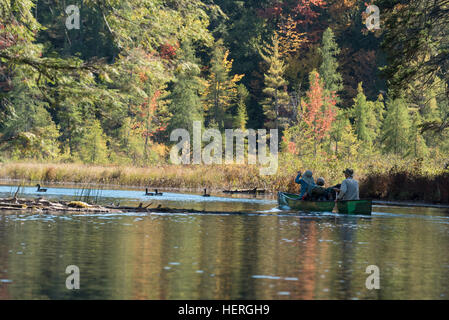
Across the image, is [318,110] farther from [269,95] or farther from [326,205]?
[326,205]

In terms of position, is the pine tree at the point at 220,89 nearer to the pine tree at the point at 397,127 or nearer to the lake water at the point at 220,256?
Answer: the pine tree at the point at 397,127

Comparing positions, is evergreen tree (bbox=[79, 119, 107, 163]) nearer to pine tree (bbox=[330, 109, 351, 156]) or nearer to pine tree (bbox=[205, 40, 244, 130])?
pine tree (bbox=[205, 40, 244, 130])

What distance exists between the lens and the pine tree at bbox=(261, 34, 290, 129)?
82562mm

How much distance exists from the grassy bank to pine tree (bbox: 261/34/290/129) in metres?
29.9

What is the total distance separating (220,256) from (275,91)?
6696 cm

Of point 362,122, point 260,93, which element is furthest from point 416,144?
point 260,93

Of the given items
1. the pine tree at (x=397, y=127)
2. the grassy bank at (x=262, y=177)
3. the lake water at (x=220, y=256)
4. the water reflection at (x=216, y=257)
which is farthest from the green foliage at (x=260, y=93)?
the water reflection at (x=216, y=257)

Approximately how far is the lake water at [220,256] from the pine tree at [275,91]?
53.2 meters

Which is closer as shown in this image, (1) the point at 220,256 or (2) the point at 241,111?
(1) the point at 220,256

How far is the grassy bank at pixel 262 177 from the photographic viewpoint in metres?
41.8

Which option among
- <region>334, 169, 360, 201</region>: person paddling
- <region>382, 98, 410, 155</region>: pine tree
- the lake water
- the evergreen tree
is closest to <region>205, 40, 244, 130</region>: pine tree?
the evergreen tree

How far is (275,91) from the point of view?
83.6 metres

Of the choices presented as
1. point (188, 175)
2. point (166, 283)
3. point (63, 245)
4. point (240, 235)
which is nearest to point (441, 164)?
point (188, 175)

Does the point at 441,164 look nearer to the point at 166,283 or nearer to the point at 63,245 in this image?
the point at 63,245
